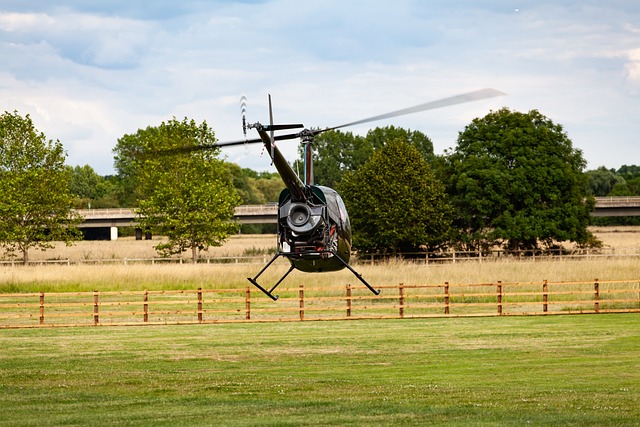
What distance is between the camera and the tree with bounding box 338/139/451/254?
6388 cm

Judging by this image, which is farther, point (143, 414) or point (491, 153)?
point (491, 153)

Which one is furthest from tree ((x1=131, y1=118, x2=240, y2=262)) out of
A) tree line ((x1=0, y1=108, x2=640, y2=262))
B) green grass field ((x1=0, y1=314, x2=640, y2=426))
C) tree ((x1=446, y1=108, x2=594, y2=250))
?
green grass field ((x1=0, y1=314, x2=640, y2=426))

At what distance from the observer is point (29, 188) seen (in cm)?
6450

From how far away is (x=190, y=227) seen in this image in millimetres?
66062

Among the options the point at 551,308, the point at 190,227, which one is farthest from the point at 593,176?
the point at 551,308

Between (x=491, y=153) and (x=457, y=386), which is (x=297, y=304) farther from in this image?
(x=491, y=153)

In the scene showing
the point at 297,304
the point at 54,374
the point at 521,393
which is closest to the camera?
the point at 521,393

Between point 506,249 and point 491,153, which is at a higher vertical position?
point 491,153

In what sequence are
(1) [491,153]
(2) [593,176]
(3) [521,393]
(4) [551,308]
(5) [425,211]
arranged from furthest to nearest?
(2) [593,176] < (1) [491,153] < (5) [425,211] < (4) [551,308] < (3) [521,393]

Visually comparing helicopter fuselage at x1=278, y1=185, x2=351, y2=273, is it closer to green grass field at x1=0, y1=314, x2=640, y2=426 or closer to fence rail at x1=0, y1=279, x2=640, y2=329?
green grass field at x1=0, y1=314, x2=640, y2=426

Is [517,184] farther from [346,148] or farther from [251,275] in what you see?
[346,148]

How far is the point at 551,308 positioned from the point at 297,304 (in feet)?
31.9

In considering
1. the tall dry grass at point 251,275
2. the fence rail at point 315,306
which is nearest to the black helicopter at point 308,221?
the fence rail at point 315,306

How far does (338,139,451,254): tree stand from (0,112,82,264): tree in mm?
18817
